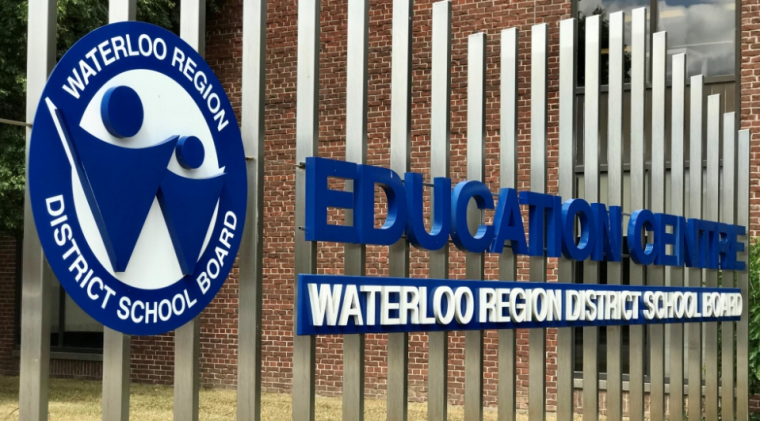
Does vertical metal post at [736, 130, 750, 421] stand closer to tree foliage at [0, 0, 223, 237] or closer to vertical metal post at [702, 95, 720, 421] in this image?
vertical metal post at [702, 95, 720, 421]

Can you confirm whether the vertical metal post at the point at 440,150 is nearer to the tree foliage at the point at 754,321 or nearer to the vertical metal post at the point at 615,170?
the vertical metal post at the point at 615,170

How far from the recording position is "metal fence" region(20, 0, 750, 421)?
457 centimetres

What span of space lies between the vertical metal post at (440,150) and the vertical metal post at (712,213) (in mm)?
4821

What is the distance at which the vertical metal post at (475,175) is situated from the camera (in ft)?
22.6

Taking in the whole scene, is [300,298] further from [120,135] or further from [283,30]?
[283,30]

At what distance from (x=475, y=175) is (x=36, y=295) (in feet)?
10.9

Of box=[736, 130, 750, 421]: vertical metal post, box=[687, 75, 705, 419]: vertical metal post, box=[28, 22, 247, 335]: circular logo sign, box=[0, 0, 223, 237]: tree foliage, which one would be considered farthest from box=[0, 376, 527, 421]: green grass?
box=[28, 22, 247, 335]: circular logo sign

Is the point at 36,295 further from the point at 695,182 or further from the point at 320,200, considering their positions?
the point at 695,182

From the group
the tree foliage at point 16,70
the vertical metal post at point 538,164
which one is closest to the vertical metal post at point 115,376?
the vertical metal post at point 538,164

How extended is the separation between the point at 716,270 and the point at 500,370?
4.12 metres

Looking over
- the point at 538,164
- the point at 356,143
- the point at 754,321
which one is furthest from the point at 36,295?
the point at 754,321

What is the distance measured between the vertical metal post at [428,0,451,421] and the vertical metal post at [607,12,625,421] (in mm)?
2480

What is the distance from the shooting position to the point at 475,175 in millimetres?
6957

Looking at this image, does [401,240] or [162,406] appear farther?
[162,406]
